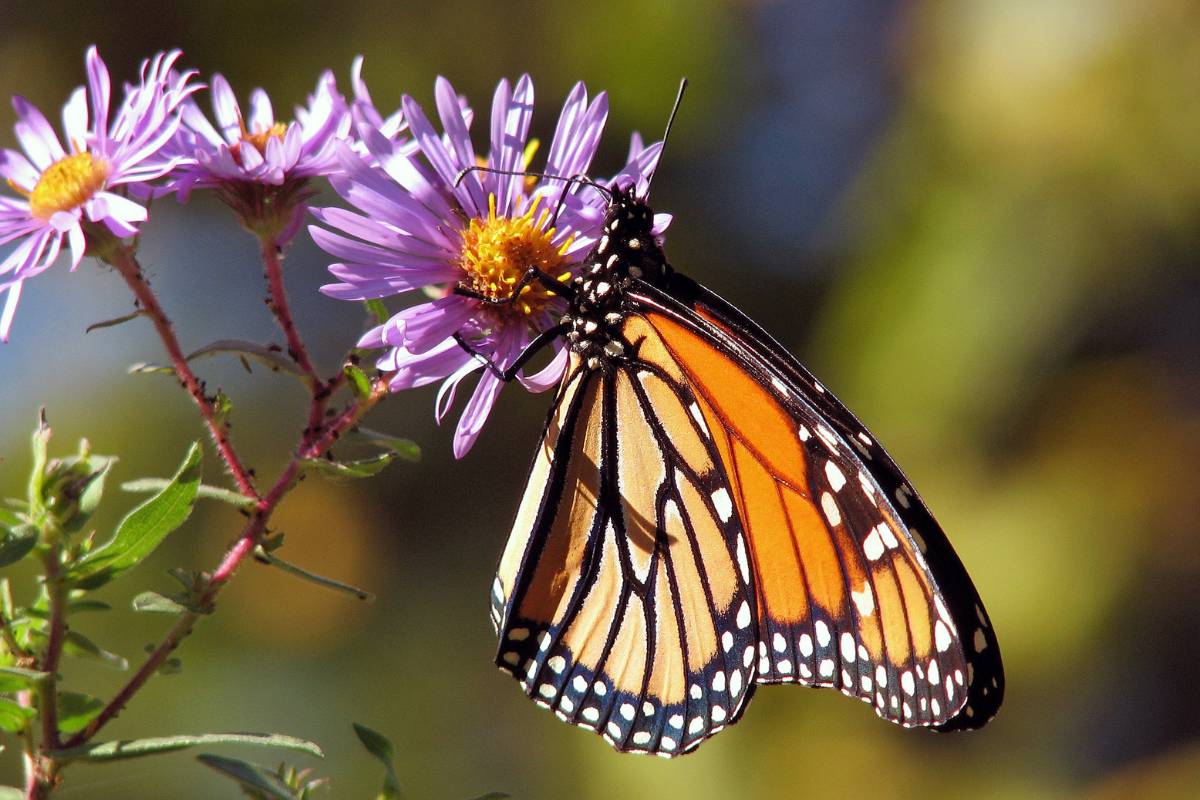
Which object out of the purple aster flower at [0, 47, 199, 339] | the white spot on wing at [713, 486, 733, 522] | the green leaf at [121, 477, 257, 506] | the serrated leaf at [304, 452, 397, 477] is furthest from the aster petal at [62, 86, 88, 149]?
the white spot on wing at [713, 486, 733, 522]

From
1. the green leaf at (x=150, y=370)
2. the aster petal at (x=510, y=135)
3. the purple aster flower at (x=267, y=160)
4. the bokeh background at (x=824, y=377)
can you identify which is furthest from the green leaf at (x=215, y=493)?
the bokeh background at (x=824, y=377)

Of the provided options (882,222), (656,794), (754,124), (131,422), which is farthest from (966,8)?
(131,422)

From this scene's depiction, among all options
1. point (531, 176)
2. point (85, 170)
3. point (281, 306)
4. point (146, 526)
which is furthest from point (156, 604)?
point (531, 176)

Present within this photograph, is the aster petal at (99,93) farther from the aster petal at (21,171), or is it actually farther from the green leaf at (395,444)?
the green leaf at (395,444)

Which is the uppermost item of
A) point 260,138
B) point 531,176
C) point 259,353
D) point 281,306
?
point 531,176

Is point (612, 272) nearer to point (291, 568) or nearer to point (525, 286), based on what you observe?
point (525, 286)

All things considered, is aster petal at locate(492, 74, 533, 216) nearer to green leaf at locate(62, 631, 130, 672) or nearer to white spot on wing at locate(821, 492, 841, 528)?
white spot on wing at locate(821, 492, 841, 528)
